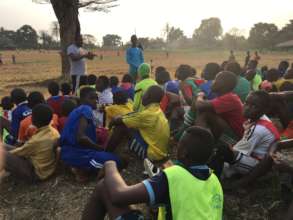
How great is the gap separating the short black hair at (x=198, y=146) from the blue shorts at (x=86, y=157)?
2.09 meters

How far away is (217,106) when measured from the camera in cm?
442

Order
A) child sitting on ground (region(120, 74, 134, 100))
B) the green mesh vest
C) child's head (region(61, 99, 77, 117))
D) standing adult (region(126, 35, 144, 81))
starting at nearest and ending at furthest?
the green mesh vest
child's head (region(61, 99, 77, 117))
child sitting on ground (region(120, 74, 134, 100))
standing adult (region(126, 35, 144, 81))

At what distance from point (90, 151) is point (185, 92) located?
2.05m

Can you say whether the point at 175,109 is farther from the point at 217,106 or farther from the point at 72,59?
the point at 72,59

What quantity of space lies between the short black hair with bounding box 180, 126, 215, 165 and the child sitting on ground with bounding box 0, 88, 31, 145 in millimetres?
3559

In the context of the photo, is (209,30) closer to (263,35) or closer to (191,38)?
(191,38)

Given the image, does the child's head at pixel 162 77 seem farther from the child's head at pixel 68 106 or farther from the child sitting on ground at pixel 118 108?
the child's head at pixel 68 106

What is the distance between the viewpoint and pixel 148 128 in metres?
4.72

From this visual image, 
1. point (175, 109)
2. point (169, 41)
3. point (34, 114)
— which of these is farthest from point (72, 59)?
point (169, 41)

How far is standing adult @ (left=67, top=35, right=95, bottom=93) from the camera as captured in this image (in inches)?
361

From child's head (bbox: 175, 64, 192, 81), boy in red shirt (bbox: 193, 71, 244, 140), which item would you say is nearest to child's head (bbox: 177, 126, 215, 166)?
boy in red shirt (bbox: 193, 71, 244, 140)

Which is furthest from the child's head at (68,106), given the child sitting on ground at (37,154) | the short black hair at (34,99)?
the child sitting on ground at (37,154)

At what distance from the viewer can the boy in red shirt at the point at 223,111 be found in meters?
4.42

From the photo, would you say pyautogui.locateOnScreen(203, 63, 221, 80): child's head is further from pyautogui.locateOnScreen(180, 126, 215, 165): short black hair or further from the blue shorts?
pyautogui.locateOnScreen(180, 126, 215, 165): short black hair
